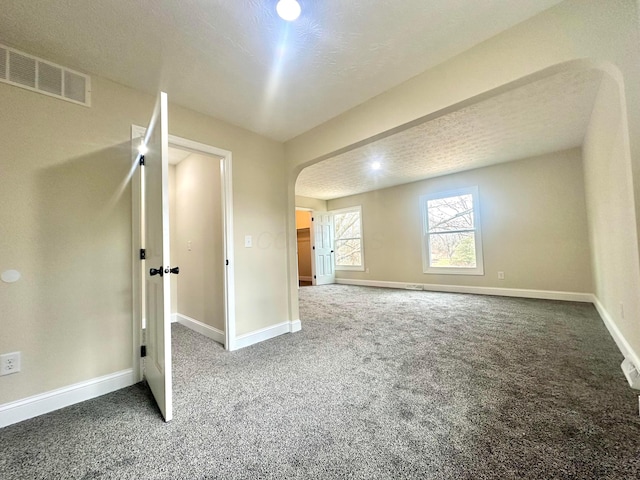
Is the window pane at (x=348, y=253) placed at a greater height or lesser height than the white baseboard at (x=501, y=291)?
greater

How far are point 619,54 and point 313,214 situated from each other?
593 centimetres

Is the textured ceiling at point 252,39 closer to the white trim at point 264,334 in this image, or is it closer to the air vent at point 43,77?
the air vent at point 43,77

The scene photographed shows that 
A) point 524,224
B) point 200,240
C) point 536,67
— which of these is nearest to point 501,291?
point 524,224

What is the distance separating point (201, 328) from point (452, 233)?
470cm

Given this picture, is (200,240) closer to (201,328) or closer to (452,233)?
(201,328)

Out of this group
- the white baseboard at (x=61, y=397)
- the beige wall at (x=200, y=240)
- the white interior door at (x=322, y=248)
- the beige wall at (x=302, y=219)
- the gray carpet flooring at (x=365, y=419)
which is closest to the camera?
the gray carpet flooring at (x=365, y=419)

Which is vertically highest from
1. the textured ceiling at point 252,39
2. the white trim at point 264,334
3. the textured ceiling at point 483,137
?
the textured ceiling at point 483,137

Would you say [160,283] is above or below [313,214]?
below

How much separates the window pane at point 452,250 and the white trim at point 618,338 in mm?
1834

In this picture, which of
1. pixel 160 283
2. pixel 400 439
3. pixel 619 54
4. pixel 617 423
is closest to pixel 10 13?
pixel 160 283

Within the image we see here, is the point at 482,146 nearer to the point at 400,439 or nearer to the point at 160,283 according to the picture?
the point at 400,439

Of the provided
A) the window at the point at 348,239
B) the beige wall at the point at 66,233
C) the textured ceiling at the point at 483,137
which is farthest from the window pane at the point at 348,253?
the beige wall at the point at 66,233

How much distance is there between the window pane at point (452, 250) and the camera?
16.3 feet

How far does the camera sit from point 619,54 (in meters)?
1.26
